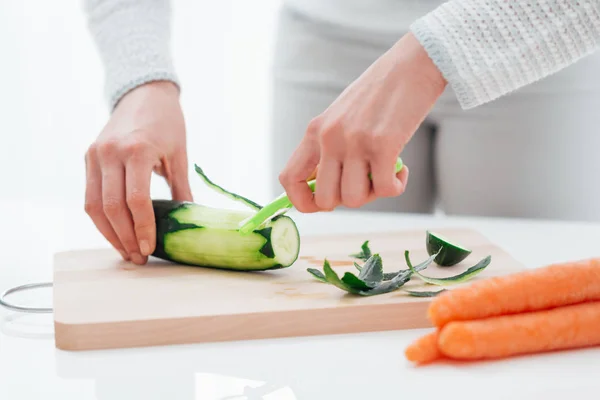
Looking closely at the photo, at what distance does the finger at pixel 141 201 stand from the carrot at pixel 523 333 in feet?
2.45

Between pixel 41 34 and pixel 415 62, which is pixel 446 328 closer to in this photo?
pixel 415 62

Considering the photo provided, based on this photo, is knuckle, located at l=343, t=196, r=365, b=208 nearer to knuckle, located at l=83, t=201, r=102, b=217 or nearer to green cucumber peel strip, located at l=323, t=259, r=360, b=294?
green cucumber peel strip, located at l=323, t=259, r=360, b=294

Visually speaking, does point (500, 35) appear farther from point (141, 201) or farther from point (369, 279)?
point (141, 201)

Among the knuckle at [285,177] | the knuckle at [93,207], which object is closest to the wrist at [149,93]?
the knuckle at [93,207]

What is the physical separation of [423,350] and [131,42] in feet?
3.56

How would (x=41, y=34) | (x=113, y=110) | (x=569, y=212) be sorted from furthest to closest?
(x=41, y=34) < (x=569, y=212) < (x=113, y=110)

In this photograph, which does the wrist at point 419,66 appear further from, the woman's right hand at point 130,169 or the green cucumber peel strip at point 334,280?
the woman's right hand at point 130,169

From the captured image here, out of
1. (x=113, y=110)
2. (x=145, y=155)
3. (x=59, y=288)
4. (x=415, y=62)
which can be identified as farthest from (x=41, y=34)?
(x=415, y=62)

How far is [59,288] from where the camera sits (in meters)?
1.57

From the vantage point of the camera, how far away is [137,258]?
1.79 m

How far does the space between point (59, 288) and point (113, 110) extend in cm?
55

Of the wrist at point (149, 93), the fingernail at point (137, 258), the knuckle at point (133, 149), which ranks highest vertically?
the wrist at point (149, 93)

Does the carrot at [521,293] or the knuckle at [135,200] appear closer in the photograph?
the carrot at [521,293]

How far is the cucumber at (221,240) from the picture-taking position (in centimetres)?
168
